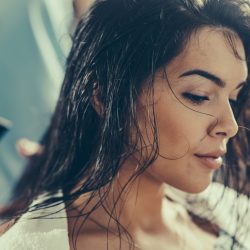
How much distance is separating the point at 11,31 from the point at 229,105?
2.25 feet

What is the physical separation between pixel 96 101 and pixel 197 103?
193 millimetres

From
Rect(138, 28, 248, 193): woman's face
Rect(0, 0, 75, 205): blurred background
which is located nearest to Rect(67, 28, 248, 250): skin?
Rect(138, 28, 248, 193): woman's face

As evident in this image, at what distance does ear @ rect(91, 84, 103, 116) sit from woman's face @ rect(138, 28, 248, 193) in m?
0.08

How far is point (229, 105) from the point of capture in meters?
0.84

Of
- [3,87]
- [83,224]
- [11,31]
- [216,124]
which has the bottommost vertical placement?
[83,224]

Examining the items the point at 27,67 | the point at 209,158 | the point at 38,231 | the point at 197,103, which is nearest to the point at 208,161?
the point at 209,158

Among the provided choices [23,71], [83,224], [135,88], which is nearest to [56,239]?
[83,224]

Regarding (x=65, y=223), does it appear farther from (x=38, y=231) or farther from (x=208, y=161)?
(x=208, y=161)

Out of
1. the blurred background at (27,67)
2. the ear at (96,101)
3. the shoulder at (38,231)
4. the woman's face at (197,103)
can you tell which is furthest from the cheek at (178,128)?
the blurred background at (27,67)

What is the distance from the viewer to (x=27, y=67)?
1.26 metres

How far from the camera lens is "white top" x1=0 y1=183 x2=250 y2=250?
0.85 meters

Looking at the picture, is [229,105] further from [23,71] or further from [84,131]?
[23,71]

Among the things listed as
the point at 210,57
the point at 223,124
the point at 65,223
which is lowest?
the point at 65,223

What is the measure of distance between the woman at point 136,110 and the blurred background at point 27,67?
0.93 ft
